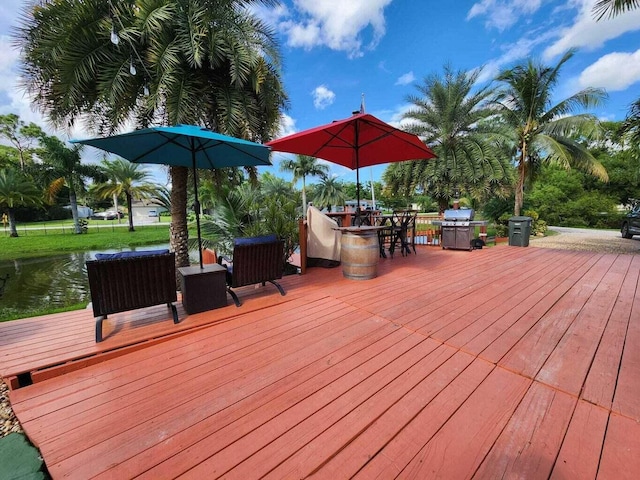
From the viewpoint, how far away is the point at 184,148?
11.3 ft

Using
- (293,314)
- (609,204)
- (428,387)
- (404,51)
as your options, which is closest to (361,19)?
(404,51)

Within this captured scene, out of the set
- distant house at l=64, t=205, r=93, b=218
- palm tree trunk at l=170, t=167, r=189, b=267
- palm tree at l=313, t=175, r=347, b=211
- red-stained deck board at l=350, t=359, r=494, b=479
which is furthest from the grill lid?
distant house at l=64, t=205, r=93, b=218

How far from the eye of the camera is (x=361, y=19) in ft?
36.0

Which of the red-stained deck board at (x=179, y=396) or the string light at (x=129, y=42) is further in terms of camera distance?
the string light at (x=129, y=42)

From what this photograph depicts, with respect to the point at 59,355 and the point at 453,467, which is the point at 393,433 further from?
the point at 59,355

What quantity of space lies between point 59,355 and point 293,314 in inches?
81.7

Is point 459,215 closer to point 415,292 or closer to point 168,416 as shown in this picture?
point 415,292

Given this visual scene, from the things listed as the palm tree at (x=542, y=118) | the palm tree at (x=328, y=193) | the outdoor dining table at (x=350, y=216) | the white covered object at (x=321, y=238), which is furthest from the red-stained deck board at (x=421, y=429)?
the palm tree at (x=328, y=193)

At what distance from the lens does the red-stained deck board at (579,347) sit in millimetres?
1908

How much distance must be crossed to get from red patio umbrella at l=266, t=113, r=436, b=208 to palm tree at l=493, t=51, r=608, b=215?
987 cm

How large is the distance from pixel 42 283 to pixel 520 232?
15.3 m

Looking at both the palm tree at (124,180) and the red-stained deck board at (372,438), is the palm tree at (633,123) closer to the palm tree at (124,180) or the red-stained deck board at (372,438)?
the red-stained deck board at (372,438)

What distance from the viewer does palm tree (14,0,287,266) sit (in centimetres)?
486

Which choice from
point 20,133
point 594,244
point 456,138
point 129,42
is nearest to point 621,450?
point 129,42
